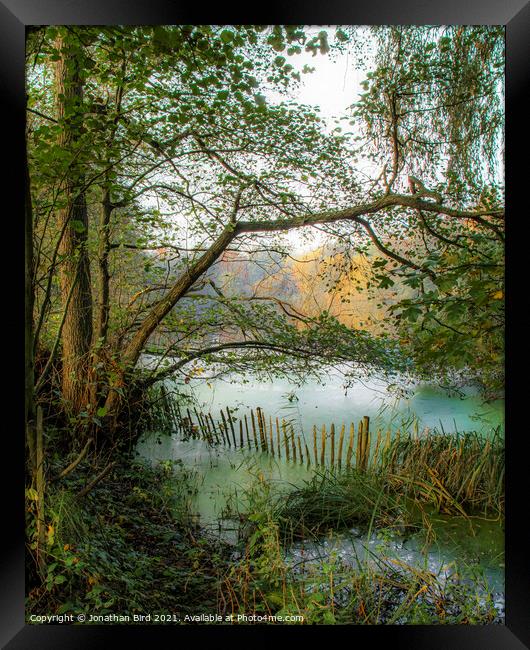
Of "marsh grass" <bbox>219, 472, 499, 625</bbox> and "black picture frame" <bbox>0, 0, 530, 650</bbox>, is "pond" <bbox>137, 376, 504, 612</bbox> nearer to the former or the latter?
"marsh grass" <bbox>219, 472, 499, 625</bbox>

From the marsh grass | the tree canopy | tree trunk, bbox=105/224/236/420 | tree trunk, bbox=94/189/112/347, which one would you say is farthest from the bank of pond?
tree trunk, bbox=94/189/112/347

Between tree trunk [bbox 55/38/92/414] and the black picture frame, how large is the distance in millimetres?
234

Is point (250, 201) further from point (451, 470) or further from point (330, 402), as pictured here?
point (451, 470)

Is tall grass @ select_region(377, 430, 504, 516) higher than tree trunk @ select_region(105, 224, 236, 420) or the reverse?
the reverse

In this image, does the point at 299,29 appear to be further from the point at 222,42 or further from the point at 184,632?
the point at 184,632

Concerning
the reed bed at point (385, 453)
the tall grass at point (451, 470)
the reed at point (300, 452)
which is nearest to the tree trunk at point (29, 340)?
the reed bed at point (385, 453)

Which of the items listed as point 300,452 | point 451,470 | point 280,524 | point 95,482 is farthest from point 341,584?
point 95,482

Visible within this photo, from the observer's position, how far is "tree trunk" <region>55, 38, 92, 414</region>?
6.40 ft
